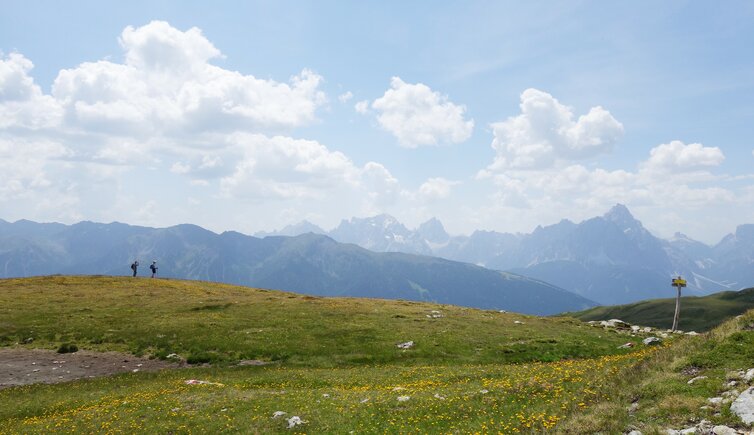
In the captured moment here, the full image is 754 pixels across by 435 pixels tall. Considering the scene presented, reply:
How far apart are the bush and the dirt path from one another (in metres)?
0.69

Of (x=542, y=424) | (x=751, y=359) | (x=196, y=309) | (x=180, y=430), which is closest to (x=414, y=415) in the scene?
(x=542, y=424)

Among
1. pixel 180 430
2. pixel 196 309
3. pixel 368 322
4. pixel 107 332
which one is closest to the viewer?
pixel 180 430

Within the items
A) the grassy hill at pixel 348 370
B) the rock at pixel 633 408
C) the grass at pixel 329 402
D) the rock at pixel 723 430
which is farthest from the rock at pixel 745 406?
the grass at pixel 329 402

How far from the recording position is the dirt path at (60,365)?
3856cm

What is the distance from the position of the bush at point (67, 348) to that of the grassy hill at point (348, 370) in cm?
94

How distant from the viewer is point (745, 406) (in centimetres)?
1519

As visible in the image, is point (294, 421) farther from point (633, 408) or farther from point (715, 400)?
point (715, 400)

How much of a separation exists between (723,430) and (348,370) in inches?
1189

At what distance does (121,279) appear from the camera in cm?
9419

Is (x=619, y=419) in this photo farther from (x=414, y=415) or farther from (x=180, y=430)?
(x=180, y=430)

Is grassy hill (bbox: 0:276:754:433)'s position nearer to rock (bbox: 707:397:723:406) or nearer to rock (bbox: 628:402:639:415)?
rock (bbox: 628:402:639:415)

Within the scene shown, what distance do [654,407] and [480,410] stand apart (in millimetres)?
8207

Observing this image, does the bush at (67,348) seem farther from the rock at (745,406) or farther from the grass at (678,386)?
the rock at (745,406)

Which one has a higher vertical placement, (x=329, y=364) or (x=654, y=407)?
(x=654, y=407)
